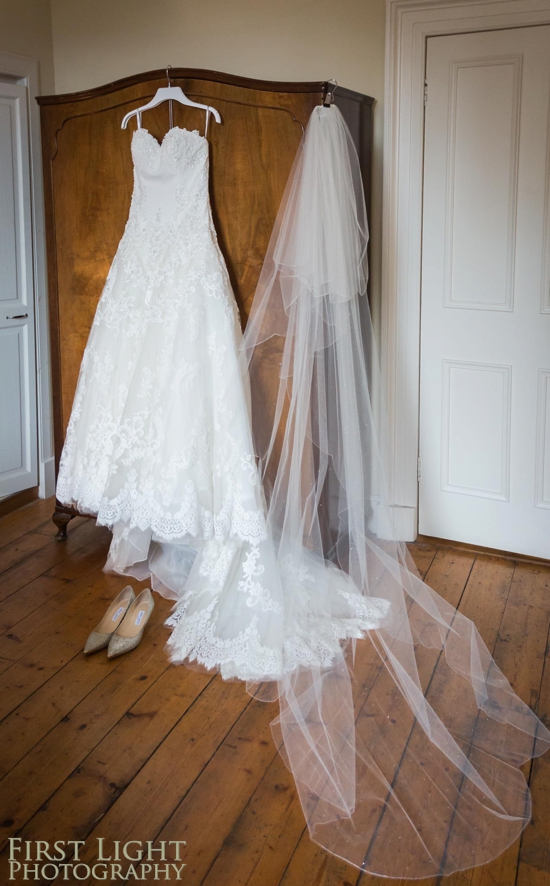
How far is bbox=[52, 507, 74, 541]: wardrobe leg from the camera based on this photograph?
3.70m

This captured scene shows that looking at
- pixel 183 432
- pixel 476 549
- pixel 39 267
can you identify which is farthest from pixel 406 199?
pixel 39 267

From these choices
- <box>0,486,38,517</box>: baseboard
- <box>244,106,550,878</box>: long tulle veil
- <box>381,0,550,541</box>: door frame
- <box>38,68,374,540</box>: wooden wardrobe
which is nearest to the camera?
<box>244,106,550,878</box>: long tulle veil

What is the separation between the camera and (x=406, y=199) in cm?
348

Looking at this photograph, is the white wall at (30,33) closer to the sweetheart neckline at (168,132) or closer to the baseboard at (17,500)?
the sweetheart neckline at (168,132)

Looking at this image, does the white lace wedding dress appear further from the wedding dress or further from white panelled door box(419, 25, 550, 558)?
white panelled door box(419, 25, 550, 558)

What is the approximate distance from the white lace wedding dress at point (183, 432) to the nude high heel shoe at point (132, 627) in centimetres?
11

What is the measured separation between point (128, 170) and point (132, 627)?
176 centimetres

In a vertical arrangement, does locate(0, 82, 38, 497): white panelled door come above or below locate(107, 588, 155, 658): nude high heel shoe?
above

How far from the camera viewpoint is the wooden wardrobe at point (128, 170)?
3061 millimetres

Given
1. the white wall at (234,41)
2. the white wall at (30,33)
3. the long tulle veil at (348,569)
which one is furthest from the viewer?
the white wall at (30,33)

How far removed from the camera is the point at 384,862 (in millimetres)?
1901

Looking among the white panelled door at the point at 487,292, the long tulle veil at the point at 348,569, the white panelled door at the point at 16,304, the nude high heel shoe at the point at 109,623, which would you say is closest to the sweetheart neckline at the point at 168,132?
the long tulle veil at the point at 348,569

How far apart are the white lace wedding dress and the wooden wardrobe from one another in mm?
91

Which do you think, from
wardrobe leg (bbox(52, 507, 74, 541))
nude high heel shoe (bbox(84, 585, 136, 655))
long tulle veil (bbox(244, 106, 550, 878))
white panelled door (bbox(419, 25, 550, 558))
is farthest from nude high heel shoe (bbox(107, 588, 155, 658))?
white panelled door (bbox(419, 25, 550, 558))
